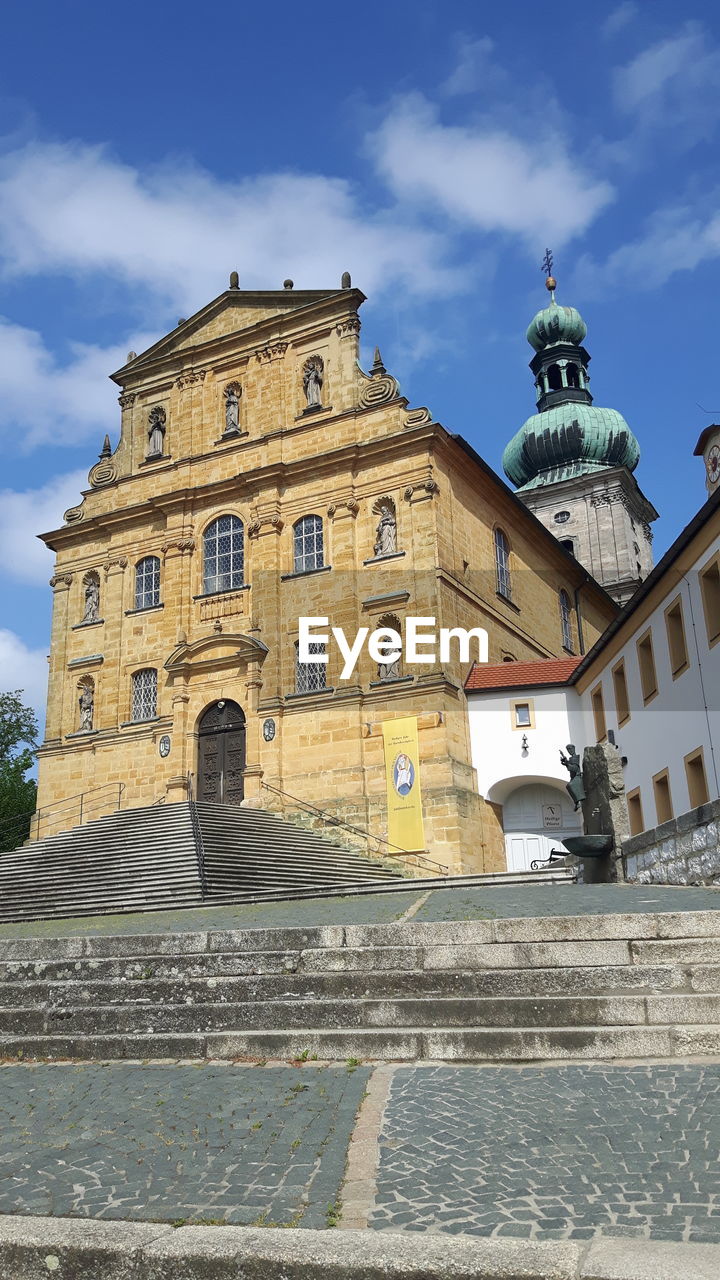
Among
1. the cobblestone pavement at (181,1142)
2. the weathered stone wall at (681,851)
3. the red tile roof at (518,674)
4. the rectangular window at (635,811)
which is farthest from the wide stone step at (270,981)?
the red tile roof at (518,674)

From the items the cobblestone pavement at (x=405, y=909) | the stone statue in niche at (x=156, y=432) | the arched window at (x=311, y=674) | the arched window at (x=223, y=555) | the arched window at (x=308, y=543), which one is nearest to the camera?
the cobblestone pavement at (x=405, y=909)

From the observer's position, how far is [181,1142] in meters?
5.68

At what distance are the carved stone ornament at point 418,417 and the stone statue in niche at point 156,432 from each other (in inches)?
358

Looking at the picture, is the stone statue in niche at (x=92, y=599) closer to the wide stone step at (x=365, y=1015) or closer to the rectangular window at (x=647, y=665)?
the rectangular window at (x=647, y=665)

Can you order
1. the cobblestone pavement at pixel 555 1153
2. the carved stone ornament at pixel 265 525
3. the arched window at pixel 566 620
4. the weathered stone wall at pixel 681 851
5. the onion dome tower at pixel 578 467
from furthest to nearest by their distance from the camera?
1. the onion dome tower at pixel 578 467
2. the arched window at pixel 566 620
3. the carved stone ornament at pixel 265 525
4. the weathered stone wall at pixel 681 851
5. the cobblestone pavement at pixel 555 1153

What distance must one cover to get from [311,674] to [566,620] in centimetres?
1319

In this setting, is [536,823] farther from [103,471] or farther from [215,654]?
[103,471]

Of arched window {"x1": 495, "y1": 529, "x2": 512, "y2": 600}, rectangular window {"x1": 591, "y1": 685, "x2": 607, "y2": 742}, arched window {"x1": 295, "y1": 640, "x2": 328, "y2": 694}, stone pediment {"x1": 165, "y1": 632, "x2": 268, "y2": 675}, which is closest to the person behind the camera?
rectangular window {"x1": 591, "y1": 685, "x2": 607, "y2": 742}

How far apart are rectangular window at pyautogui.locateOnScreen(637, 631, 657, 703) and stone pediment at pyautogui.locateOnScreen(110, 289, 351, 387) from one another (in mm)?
15072

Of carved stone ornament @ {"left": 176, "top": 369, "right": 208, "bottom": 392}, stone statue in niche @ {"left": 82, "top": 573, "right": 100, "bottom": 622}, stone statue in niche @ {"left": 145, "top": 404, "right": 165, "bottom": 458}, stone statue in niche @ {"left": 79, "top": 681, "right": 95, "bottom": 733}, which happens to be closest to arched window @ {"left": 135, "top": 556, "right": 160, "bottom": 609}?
stone statue in niche @ {"left": 82, "top": 573, "right": 100, "bottom": 622}

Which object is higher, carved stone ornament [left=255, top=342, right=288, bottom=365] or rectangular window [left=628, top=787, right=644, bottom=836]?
carved stone ornament [left=255, top=342, right=288, bottom=365]

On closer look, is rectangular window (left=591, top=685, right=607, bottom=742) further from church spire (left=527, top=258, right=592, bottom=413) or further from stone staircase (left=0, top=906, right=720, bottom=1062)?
church spire (left=527, top=258, right=592, bottom=413)

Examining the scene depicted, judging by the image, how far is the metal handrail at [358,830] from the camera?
24.8 metres

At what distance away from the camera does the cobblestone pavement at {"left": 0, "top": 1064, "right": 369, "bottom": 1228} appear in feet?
16.0
